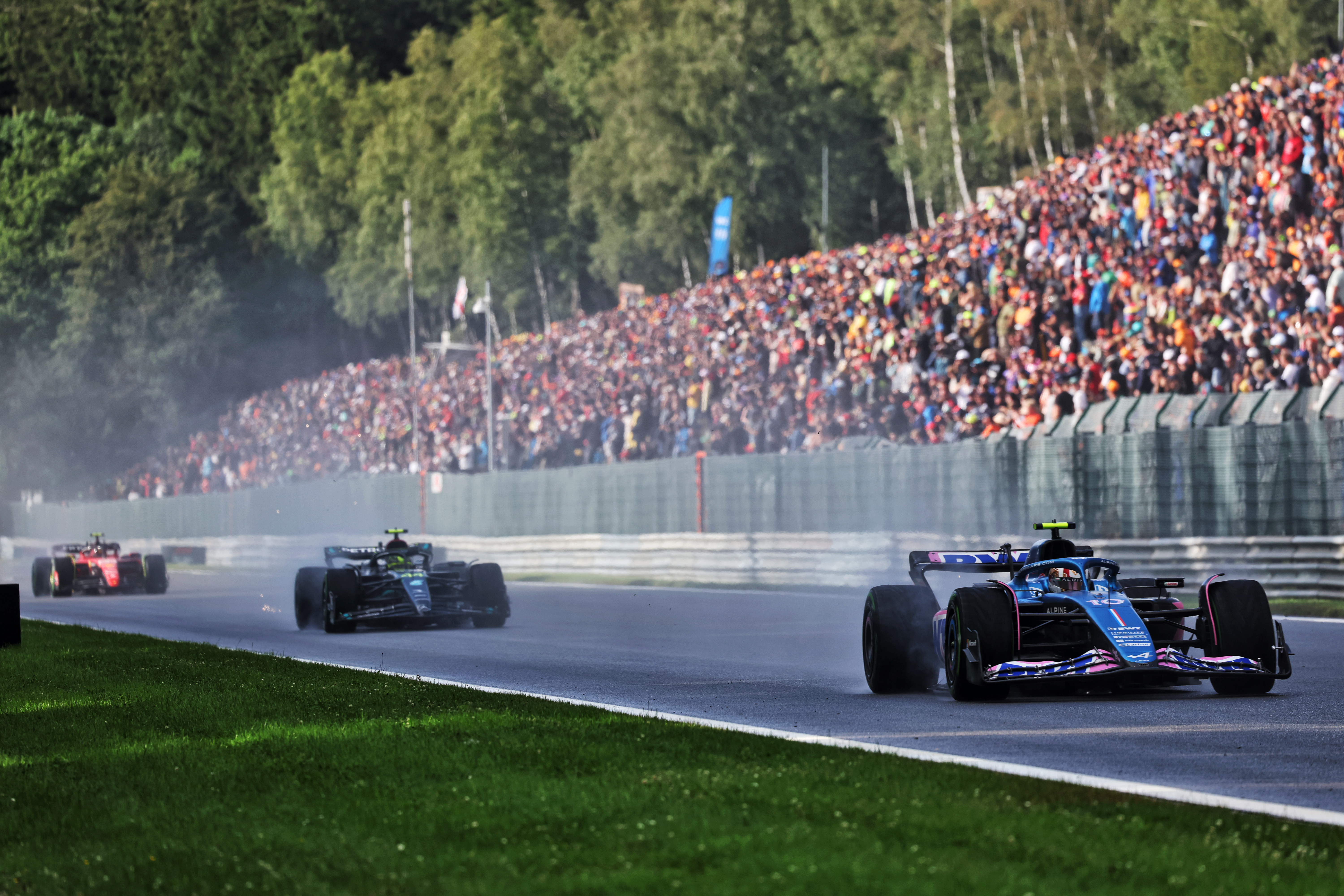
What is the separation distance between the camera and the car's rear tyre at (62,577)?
32.7 m

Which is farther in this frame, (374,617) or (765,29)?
(765,29)

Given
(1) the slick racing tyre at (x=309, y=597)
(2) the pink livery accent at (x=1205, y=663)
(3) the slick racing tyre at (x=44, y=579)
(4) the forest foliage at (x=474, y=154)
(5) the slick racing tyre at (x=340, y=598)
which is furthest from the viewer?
(4) the forest foliage at (x=474, y=154)

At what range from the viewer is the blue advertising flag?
44000 millimetres

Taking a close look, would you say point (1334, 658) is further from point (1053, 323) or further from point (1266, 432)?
point (1053, 323)

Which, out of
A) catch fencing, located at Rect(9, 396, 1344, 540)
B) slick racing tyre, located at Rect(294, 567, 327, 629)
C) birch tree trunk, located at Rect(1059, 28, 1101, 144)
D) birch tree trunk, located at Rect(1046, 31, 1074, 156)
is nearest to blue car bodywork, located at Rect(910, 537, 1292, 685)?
catch fencing, located at Rect(9, 396, 1344, 540)

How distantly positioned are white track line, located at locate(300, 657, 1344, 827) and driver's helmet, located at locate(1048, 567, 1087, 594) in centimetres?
210

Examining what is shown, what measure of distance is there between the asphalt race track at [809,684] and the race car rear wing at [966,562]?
882 millimetres

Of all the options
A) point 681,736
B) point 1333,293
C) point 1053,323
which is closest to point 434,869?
point 681,736

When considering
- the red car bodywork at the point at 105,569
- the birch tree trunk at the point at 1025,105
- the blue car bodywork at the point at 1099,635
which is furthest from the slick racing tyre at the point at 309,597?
the birch tree trunk at the point at 1025,105

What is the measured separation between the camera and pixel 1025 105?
53.2m

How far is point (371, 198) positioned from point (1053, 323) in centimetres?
5044

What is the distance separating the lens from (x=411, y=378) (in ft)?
147

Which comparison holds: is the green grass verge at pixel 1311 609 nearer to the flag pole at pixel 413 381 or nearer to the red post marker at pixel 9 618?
the red post marker at pixel 9 618

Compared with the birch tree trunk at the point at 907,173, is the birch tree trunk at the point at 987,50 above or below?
above
